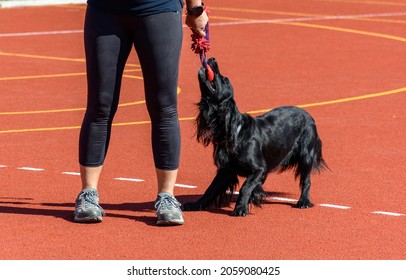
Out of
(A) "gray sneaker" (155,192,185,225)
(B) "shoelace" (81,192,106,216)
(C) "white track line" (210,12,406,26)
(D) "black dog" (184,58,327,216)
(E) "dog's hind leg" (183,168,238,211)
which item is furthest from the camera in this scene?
(C) "white track line" (210,12,406,26)

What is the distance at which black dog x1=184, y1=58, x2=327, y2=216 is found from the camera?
8.12m

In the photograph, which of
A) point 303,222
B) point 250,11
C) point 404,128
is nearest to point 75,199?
point 303,222

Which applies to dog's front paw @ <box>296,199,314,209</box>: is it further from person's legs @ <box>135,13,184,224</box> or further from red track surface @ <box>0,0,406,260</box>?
person's legs @ <box>135,13,184,224</box>

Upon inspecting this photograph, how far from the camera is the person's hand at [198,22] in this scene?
309 inches

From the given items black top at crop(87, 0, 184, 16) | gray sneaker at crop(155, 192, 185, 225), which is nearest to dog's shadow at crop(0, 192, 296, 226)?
gray sneaker at crop(155, 192, 185, 225)

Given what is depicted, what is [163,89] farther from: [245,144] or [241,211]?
[241,211]

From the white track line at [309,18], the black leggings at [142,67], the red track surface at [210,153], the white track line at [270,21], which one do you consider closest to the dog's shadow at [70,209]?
the red track surface at [210,153]

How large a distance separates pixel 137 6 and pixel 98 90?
620mm

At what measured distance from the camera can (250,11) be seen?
84.6 feet

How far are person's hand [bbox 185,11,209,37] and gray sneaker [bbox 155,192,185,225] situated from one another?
43.9 inches

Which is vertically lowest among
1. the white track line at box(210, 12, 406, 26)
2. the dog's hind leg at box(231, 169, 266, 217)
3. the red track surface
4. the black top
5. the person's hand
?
the white track line at box(210, 12, 406, 26)

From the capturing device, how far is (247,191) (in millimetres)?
8266

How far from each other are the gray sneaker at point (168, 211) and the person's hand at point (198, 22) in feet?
3.66

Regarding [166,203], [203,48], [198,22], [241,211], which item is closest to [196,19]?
[198,22]
